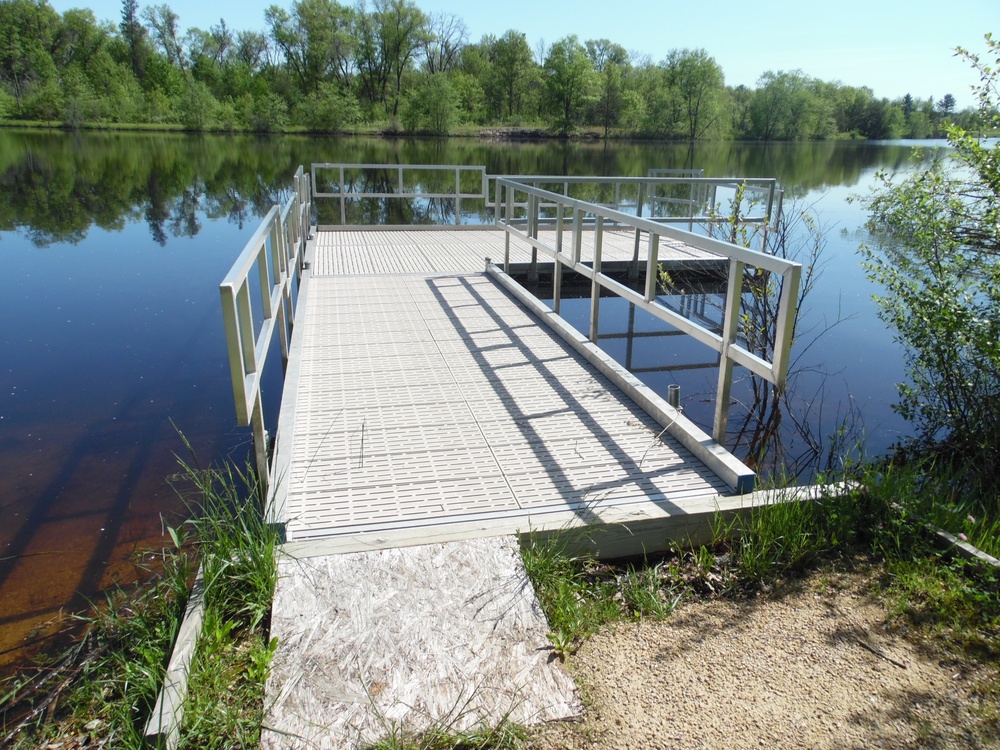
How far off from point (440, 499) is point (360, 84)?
68619 mm

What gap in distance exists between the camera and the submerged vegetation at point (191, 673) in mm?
2207

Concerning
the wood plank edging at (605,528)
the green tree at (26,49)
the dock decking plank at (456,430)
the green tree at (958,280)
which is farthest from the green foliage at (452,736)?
the green tree at (26,49)

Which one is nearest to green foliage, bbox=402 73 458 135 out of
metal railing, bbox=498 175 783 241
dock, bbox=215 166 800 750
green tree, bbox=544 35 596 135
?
green tree, bbox=544 35 596 135

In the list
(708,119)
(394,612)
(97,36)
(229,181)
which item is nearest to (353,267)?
(394,612)

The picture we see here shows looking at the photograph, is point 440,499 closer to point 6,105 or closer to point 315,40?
point 6,105

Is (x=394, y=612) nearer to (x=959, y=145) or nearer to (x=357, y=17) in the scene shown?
(x=959, y=145)

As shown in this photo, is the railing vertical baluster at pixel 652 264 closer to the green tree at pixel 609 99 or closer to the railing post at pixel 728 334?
A: the railing post at pixel 728 334

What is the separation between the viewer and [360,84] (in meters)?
66.2

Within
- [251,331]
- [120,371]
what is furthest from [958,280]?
[120,371]

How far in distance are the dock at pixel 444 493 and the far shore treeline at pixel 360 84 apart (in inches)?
2208

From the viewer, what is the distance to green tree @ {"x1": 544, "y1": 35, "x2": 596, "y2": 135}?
6564 centimetres

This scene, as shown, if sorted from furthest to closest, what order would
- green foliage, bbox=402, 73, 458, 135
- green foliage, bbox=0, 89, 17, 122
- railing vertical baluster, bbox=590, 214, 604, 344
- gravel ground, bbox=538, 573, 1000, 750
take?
green foliage, bbox=402, 73, 458, 135, green foliage, bbox=0, 89, 17, 122, railing vertical baluster, bbox=590, 214, 604, 344, gravel ground, bbox=538, 573, 1000, 750

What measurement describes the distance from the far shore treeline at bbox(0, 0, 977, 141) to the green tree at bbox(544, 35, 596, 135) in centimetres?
12

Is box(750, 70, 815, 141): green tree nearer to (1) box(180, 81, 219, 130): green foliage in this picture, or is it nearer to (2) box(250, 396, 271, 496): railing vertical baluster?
(1) box(180, 81, 219, 130): green foliage
